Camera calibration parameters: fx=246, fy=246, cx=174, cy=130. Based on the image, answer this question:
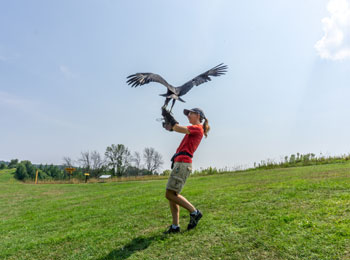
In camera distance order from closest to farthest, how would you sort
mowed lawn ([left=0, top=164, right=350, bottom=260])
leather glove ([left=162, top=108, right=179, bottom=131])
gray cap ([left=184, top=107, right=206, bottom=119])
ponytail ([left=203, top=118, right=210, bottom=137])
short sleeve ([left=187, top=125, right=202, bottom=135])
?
mowed lawn ([left=0, top=164, right=350, bottom=260]) < leather glove ([left=162, top=108, right=179, bottom=131]) < short sleeve ([left=187, top=125, right=202, bottom=135]) < gray cap ([left=184, top=107, right=206, bottom=119]) < ponytail ([left=203, top=118, right=210, bottom=137])

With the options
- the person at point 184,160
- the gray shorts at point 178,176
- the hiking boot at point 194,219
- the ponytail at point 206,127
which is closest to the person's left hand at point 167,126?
the person at point 184,160

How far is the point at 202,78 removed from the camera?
4.91 metres

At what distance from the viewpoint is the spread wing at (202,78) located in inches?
170

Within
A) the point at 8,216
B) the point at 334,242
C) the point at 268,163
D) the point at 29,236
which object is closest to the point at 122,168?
the point at 268,163

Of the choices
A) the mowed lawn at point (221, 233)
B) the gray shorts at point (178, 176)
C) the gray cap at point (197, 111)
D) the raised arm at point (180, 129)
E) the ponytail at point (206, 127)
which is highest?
the gray cap at point (197, 111)

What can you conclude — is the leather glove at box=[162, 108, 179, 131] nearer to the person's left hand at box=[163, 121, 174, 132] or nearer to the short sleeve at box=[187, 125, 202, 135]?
the person's left hand at box=[163, 121, 174, 132]

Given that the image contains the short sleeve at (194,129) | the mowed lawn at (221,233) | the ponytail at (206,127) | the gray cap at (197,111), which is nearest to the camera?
the mowed lawn at (221,233)

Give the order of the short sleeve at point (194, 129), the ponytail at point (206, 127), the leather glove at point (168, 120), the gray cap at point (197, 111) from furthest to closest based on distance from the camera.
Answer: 1. the ponytail at point (206, 127)
2. the gray cap at point (197, 111)
3. the short sleeve at point (194, 129)
4. the leather glove at point (168, 120)

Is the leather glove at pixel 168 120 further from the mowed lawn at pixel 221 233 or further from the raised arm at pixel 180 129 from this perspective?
the mowed lawn at pixel 221 233

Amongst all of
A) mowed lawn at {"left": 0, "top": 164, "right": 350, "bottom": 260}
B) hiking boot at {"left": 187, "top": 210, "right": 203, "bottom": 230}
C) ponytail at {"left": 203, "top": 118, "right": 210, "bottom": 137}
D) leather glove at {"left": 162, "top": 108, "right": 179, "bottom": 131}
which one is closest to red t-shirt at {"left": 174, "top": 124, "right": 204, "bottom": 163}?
ponytail at {"left": 203, "top": 118, "right": 210, "bottom": 137}

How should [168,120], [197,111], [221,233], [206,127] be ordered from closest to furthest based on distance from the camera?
[168,120] → [221,233] → [197,111] → [206,127]

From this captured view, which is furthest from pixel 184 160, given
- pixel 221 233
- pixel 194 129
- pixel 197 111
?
pixel 221 233

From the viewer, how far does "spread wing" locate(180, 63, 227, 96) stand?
4.31 m

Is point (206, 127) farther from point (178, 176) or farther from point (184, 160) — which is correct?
point (178, 176)
